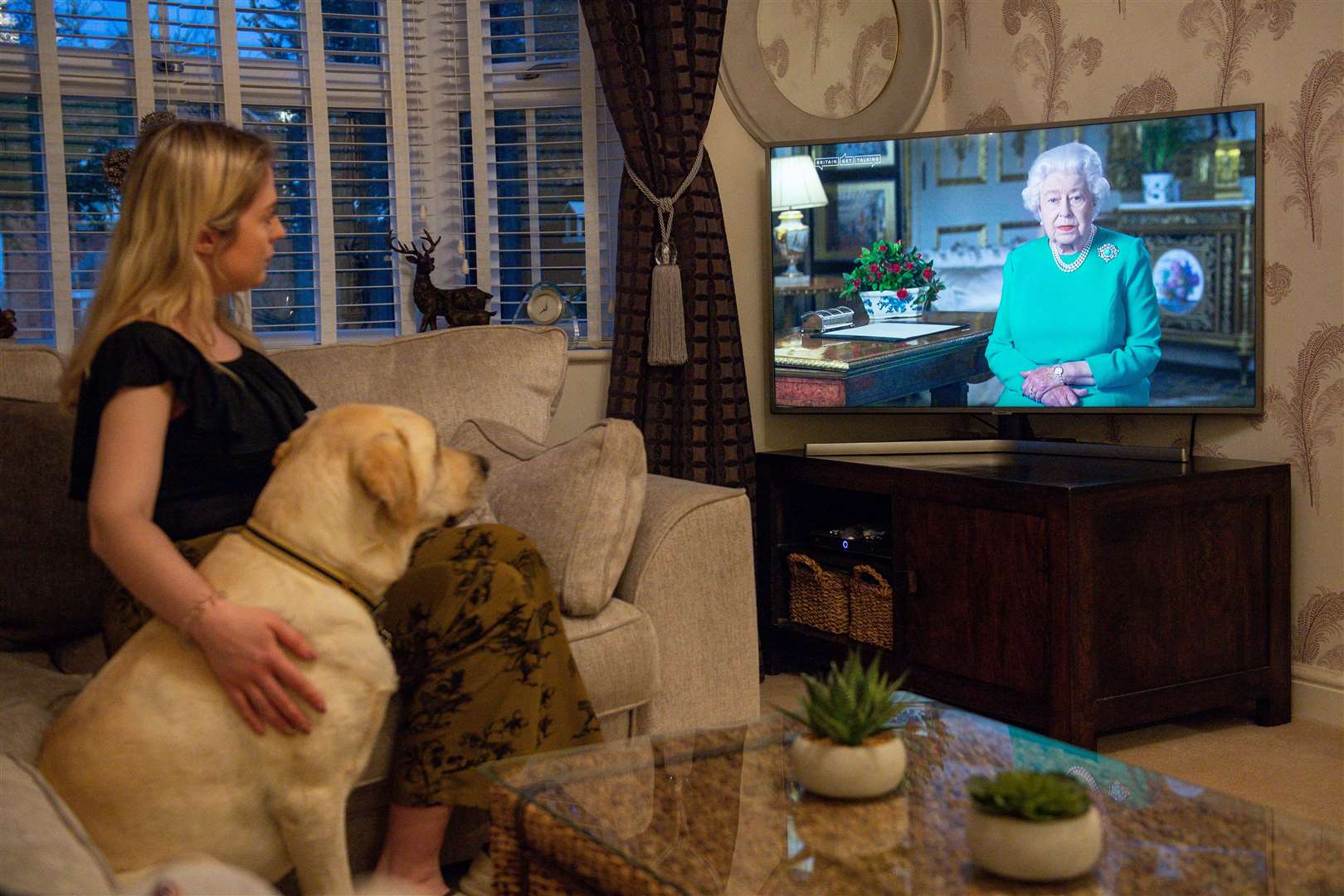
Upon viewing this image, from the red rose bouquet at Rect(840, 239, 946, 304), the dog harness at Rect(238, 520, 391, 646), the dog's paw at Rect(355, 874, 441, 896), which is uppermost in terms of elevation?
the red rose bouquet at Rect(840, 239, 946, 304)

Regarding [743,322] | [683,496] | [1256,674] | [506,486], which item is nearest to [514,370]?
[506,486]

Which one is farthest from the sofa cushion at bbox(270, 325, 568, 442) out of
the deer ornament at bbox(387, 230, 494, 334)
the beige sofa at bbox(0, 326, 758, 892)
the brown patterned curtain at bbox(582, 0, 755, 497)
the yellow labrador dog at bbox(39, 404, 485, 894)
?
the yellow labrador dog at bbox(39, 404, 485, 894)

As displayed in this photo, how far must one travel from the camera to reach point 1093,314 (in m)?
3.12

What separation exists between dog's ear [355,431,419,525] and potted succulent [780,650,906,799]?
1.69 ft

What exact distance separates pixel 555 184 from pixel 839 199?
795 millimetres

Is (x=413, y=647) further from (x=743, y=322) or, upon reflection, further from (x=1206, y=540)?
(x=743, y=322)

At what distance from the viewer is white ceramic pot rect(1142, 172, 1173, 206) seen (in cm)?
304

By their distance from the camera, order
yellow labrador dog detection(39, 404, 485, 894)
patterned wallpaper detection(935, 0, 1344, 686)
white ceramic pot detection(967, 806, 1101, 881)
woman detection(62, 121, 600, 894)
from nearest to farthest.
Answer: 1. white ceramic pot detection(967, 806, 1101, 881)
2. yellow labrador dog detection(39, 404, 485, 894)
3. woman detection(62, 121, 600, 894)
4. patterned wallpaper detection(935, 0, 1344, 686)

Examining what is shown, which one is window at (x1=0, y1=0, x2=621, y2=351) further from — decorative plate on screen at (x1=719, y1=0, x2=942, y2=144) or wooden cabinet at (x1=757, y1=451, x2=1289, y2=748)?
wooden cabinet at (x1=757, y1=451, x2=1289, y2=748)

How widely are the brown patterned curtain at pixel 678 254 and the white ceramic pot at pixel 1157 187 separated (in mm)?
1078

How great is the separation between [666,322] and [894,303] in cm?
60

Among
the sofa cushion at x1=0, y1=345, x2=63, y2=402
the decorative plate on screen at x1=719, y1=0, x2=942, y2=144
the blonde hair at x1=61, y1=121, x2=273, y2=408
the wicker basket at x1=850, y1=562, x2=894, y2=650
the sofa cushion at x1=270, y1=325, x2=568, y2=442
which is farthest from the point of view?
the decorative plate on screen at x1=719, y1=0, x2=942, y2=144

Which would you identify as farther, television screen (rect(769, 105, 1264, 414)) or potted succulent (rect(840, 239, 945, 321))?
potted succulent (rect(840, 239, 945, 321))

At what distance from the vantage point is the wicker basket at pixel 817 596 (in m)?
3.29
